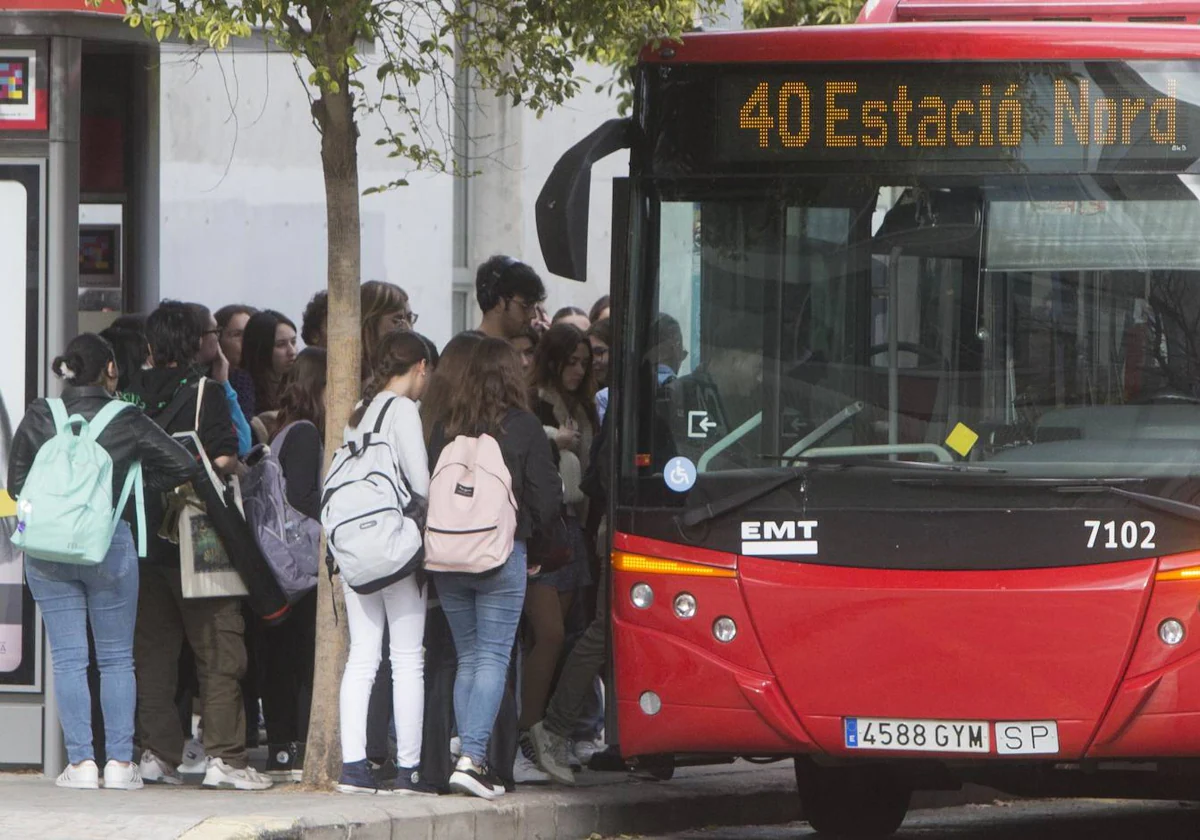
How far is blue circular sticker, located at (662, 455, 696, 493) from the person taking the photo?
7695 millimetres

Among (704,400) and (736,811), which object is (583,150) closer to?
(704,400)

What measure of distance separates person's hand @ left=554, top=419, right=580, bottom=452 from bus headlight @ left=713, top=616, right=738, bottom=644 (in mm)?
2339

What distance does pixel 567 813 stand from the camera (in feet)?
28.5

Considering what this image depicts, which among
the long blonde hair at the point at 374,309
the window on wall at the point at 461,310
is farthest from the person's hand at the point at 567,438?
the window on wall at the point at 461,310

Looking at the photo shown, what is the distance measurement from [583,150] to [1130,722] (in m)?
2.68

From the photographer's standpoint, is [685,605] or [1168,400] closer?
[1168,400]

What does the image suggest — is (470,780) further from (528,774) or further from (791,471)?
(791,471)

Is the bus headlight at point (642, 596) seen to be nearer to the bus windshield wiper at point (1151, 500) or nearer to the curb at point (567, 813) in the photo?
the curb at point (567, 813)

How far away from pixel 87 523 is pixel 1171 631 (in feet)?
12.8

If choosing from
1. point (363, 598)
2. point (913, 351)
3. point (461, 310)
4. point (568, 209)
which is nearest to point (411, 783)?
point (363, 598)

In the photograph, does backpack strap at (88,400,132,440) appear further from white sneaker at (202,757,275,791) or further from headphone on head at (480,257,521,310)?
headphone on head at (480,257,521,310)

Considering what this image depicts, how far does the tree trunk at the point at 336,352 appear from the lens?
8.72 meters

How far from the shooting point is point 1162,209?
754 centimetres

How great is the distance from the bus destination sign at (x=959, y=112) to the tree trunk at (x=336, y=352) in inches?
66.0
